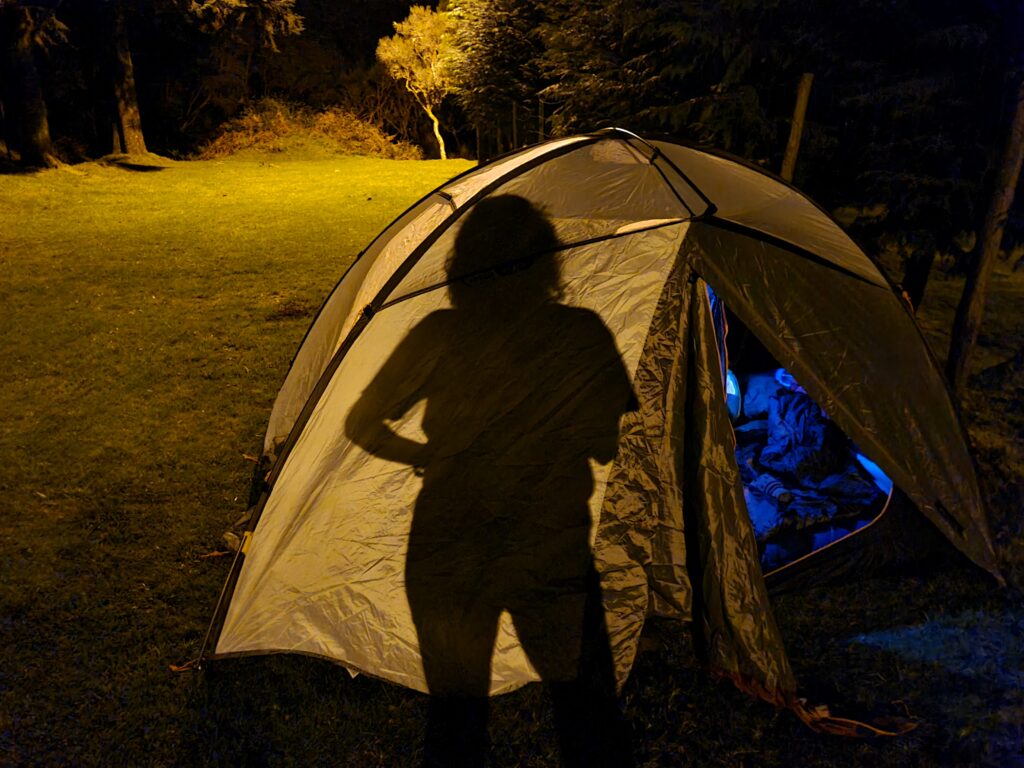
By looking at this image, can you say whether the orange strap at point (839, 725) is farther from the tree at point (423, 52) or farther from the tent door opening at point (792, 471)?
the tree at point (423, 52)

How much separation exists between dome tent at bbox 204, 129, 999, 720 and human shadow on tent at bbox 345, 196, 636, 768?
55 mm

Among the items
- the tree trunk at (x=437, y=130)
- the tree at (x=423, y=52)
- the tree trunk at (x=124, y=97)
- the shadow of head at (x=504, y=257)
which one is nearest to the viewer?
the shadow of head at (x=504, y=257)

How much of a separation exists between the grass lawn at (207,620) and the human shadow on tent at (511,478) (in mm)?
245

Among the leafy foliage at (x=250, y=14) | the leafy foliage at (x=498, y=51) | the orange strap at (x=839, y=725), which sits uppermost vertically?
the leafy foliage at (x=250, y=14)

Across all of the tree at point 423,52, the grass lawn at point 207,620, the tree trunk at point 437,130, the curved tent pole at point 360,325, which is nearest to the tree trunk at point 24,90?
the tree at point 423,52

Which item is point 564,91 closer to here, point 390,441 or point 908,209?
point 908,209

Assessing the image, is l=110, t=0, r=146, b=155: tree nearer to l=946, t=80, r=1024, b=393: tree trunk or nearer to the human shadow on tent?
the human shadow on tent

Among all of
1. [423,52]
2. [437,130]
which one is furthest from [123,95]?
[437,130]

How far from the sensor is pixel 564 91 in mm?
11305

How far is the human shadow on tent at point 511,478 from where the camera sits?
3.03m

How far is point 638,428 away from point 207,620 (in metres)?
2.46

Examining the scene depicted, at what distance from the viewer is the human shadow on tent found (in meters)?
3.03

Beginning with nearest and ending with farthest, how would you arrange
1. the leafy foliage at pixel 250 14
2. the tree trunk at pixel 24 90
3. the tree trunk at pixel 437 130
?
the tree trunk at pixel 24 90 < the leafy foliage at pixel 250 14 < the tree trunk at pixel 437 130

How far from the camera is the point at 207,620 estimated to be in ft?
11.8
